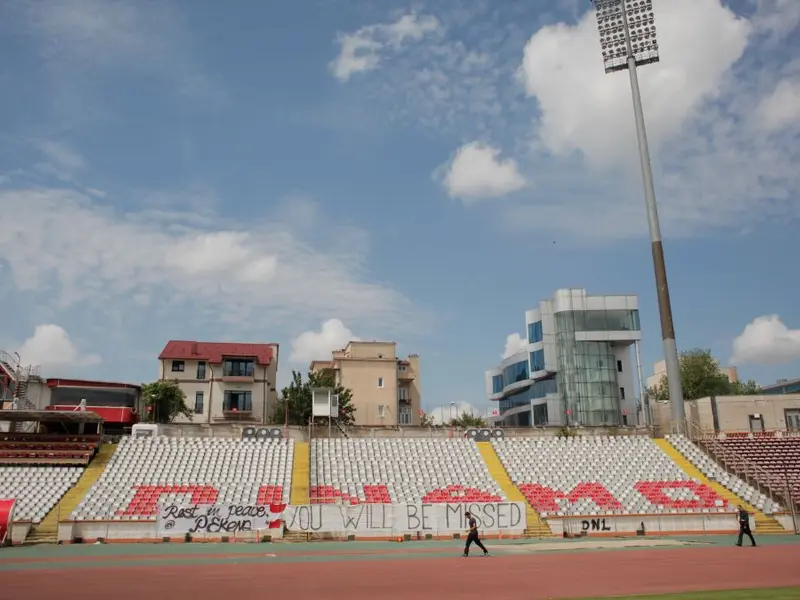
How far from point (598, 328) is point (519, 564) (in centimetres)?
5914

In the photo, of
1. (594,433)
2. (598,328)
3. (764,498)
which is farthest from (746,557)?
(598,328)

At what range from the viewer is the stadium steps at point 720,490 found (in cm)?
3691

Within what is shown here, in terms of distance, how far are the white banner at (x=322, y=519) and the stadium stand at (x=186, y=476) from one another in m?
1.65

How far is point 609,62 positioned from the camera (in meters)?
55.7

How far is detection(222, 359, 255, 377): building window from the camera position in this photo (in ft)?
242

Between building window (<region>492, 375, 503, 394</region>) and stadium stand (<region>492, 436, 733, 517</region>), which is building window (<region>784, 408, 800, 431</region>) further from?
building window (<region>492, 375, 503, 394</region>)

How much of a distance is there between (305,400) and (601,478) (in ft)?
116

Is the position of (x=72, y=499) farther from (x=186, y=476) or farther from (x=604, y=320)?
(x=604, y=320)

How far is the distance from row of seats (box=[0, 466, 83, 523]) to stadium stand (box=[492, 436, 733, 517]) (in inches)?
1053

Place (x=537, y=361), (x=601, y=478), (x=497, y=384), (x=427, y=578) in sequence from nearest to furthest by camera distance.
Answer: (x=427, y=578)
(x=601, y=478)
(x=537, y=361)
(x=497, y=384)

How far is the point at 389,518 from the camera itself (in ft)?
109

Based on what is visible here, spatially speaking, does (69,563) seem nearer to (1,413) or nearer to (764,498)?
(1,413)

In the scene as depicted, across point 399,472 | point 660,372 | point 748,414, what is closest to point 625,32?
point 748,414

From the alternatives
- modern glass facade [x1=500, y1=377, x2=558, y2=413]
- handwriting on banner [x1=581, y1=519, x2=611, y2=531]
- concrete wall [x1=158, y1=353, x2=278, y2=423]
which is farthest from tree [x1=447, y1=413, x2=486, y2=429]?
handwriting on banner [x1=581, y1=519, x2=611, y2=531]
